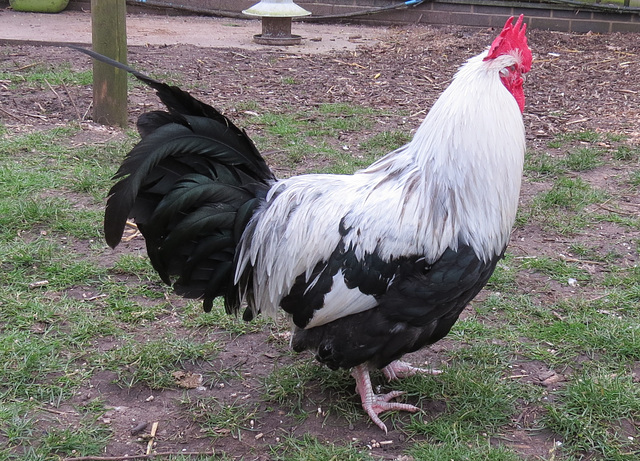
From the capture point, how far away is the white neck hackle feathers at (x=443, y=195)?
3000 millimetres

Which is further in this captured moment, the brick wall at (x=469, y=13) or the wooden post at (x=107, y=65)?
the brick wall at (x=469, y=13)

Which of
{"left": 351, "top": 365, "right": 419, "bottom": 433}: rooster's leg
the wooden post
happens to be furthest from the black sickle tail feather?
the wooden post

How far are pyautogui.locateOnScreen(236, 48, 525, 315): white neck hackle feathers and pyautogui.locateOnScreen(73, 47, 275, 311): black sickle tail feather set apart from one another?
311 millimetres

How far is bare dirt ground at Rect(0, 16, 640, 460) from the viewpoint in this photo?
131 inches

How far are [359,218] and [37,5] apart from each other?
11.3m

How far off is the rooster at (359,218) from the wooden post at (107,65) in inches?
139

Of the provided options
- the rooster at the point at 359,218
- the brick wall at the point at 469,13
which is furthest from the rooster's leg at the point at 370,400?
the brick wall at the point at 469,13

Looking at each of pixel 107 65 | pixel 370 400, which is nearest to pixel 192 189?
pixel 370 400

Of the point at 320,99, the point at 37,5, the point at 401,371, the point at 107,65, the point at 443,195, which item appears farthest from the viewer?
the point at 37,5

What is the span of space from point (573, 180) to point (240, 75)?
466cm

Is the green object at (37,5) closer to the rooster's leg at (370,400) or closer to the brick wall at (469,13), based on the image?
the brick wall at (469,13)

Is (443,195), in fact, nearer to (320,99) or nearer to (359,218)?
(359,218)

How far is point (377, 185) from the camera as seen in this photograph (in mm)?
3180

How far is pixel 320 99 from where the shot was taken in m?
8.16
